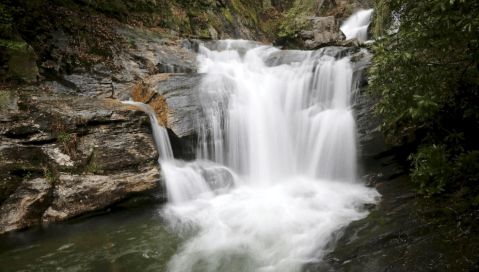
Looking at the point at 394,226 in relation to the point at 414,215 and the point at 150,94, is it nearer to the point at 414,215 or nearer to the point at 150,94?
the point at 414,215

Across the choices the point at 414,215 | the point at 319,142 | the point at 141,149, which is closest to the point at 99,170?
the point at 141,149

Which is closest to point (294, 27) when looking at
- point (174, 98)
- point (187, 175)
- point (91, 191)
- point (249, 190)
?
point (174, 98)

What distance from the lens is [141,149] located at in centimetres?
650

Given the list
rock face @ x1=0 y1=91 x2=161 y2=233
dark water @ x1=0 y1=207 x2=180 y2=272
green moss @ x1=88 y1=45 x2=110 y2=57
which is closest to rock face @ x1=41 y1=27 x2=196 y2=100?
green moss @ x1=88 y1=45 x2=110 y2=57

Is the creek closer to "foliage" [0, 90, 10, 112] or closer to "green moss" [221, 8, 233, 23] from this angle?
"foliage" [0, 90, 10, 112]

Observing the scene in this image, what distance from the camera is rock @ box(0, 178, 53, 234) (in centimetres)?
527

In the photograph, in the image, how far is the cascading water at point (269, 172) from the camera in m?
4.67

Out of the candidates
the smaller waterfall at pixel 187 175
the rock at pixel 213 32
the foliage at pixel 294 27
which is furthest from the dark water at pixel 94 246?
the foliage at pixel 294 27

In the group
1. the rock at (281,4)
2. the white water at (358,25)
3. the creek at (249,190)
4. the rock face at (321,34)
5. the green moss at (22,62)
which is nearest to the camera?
the creek at (249,190)

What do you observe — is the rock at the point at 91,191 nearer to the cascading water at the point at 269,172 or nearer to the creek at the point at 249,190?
the creek at the point at 249,190

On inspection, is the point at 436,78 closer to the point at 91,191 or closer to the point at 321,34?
the point at 91,191

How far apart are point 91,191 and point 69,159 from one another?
0.90 metres

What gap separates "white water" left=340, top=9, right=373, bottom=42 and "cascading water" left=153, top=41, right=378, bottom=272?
869 centimetres

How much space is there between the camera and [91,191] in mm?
5859
